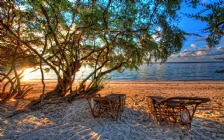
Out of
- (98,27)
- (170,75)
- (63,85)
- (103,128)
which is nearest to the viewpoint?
(103,128)

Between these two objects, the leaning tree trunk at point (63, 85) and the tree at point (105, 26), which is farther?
the leaning tree trunk at point (63, 85)

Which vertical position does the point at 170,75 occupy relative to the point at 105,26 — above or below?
below

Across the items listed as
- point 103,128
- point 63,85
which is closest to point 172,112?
point 103,128

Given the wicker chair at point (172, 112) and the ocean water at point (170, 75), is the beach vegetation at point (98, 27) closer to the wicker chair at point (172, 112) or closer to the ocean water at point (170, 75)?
the ocean water at point (170, 75)

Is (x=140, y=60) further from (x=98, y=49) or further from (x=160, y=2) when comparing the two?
(x=160, y=2)

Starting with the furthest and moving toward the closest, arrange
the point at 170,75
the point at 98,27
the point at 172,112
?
the point at 170,75, the point at 98,27, the point at 172,112

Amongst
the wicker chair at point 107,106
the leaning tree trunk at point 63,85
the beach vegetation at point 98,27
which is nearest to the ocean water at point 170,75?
the beach vegetation at point 98,27

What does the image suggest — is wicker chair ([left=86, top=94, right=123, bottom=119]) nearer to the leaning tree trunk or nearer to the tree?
the tree

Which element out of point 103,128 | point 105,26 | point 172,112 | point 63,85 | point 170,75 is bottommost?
point 103,128

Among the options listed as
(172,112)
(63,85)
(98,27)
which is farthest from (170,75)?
(172,112)

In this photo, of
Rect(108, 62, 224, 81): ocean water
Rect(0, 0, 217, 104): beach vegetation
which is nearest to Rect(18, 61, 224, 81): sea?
Rect(108, 62, 224, 81): ocean water

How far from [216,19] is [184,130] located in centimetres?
440

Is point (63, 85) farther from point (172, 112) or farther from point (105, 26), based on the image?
point (172, 112)

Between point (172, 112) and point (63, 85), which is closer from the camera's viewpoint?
point (172, 112)
